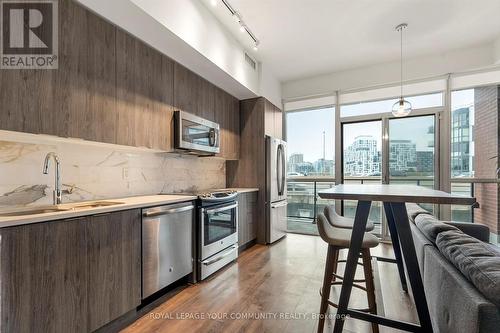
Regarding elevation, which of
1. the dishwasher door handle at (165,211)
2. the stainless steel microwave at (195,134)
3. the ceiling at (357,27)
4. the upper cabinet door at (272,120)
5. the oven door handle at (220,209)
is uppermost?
the ceiling at (357,27)

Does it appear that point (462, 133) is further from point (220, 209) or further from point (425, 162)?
point (220, 209)

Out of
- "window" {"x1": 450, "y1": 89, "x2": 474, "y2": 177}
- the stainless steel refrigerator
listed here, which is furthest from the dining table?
"window" {"x1": 450, "y1": 89, "x2": 474, "y2": 177}

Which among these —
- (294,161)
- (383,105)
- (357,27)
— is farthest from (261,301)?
(383,105)

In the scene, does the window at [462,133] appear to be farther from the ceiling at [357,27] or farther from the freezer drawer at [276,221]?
the freezer drawer at [276,221]

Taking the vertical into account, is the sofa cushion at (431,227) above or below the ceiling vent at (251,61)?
below

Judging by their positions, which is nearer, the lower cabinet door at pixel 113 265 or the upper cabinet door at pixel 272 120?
the lower cabinet door at pixel 113 265

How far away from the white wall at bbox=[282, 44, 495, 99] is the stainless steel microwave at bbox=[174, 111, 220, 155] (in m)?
2.29

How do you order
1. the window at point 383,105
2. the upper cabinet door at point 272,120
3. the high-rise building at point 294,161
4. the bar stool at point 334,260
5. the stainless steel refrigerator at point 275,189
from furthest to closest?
the high-rise building at point 294,161
the upper cabinet door at point 272,120
the stainless steel refrigerator at point 275,189
the window at point 383,105
the bar stool at point 334,260

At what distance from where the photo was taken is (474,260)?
102 cm

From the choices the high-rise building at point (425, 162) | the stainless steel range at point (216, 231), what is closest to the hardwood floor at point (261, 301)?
the stainless steel range at point (216, 231)

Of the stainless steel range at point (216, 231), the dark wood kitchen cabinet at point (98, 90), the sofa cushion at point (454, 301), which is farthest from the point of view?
the stainless steel range at point (216, 231)

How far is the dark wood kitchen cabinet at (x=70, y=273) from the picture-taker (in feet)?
4.16

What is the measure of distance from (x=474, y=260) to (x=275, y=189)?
3.14 metres

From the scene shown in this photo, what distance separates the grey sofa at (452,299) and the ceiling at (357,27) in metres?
2.47
